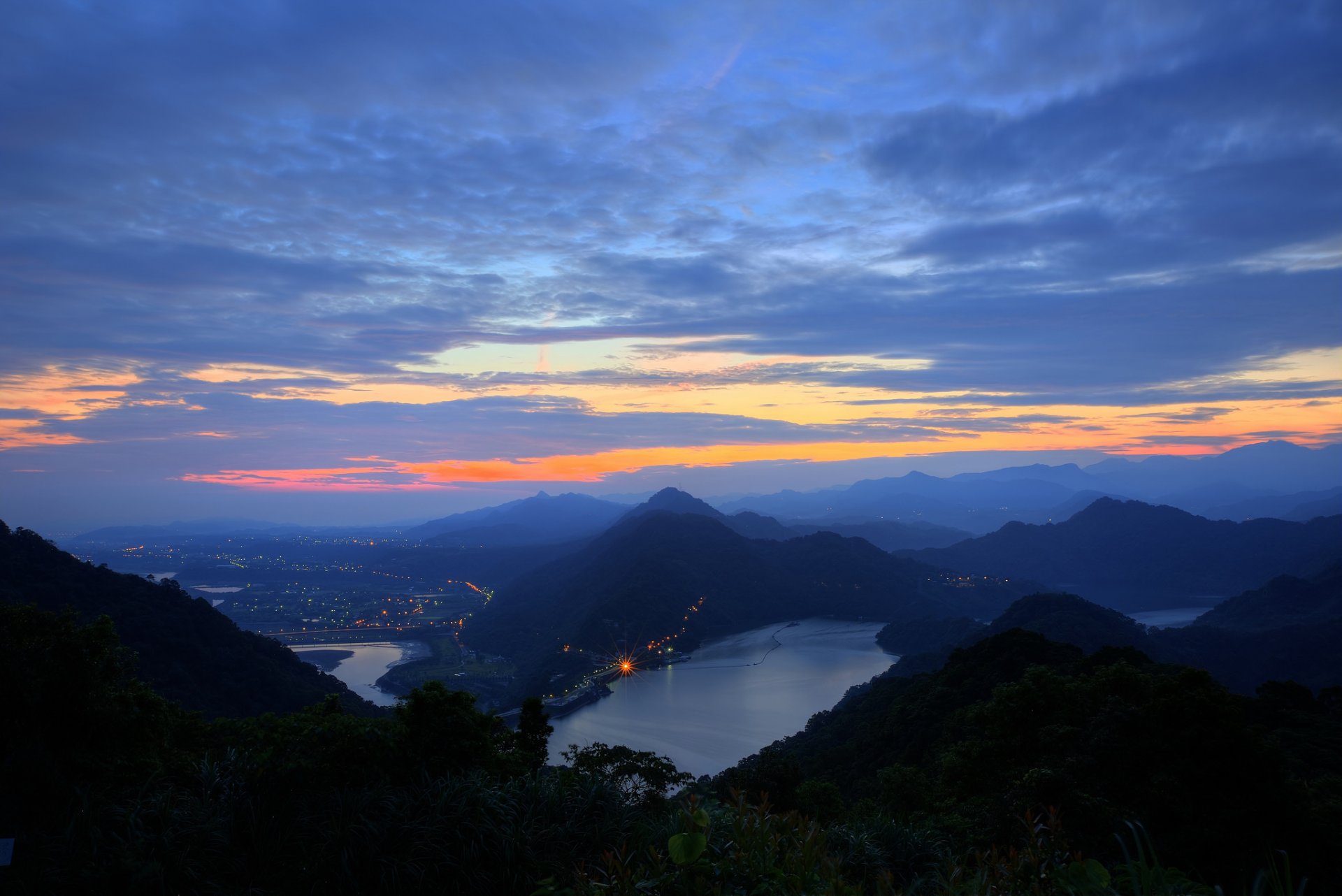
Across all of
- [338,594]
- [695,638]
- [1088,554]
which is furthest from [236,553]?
[1088,554]

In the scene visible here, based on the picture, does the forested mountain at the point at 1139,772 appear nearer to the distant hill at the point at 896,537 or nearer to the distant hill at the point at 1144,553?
the distant hill at the point at 1144,553

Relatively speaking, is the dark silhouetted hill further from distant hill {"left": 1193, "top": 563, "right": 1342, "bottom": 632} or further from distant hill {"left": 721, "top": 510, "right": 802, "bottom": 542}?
distant hill {"left": 1193, "top": 563, "right": 1342, "bottom": 632}

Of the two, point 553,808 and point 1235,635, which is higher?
point 553,808

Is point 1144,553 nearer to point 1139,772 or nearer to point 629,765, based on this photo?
point 1139,772

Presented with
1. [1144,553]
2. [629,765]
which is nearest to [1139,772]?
[629,765]

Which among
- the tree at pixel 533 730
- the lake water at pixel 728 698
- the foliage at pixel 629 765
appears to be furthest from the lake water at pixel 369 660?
the foliage at pixel 629 765

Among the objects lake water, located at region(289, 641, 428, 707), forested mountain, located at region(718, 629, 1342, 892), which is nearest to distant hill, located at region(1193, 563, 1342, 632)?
forested mountain, located at region(718, 629, 1342, 892)
